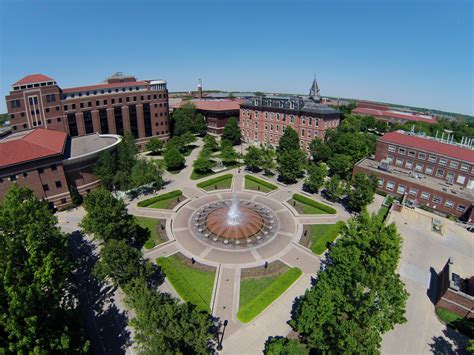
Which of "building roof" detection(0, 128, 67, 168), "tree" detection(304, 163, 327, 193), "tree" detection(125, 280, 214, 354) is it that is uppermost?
"building roof" detection(0, 128, 67, 168)

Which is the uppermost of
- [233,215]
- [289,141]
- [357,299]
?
[289,141]

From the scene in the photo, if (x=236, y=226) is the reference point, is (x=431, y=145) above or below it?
above

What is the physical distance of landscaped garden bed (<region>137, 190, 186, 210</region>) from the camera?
52.7m

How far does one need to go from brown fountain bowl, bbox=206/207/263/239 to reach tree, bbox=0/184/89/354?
2151cm

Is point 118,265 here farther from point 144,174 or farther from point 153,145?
point 153,145

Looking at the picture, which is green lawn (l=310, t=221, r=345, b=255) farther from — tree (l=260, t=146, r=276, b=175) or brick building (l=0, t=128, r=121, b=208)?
brick building (l=0, t=128, r=121, b=208)

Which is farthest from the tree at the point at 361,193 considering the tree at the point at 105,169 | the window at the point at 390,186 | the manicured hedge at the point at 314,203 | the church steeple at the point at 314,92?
the church steeple at the point at 314,92

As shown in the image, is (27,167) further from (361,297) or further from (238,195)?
(361,297)

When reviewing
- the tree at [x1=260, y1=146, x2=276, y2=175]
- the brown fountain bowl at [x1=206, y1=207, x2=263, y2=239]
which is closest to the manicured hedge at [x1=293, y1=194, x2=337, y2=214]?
the brown fountain bowl at [x1=206, y1=207, x2=263, y2=239]

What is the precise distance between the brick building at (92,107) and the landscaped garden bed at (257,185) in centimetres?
4192

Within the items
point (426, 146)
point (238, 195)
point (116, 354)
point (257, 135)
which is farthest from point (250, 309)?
point (257, 135)

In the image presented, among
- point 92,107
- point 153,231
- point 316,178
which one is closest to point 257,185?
point 316,178

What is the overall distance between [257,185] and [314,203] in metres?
14.9

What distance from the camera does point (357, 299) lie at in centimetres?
2489
